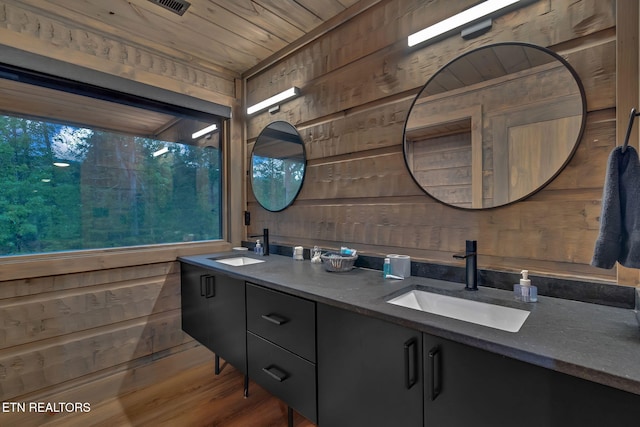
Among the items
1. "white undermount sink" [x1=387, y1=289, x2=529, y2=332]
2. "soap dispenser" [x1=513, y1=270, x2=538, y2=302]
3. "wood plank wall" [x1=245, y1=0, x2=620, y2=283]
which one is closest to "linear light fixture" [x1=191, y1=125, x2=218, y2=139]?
"wood plank wall" [x1=245, y1=0, x2=620, y2=283]

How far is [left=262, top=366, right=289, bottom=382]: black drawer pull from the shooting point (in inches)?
57.1

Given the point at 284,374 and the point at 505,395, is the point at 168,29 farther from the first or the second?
the point at 505,395

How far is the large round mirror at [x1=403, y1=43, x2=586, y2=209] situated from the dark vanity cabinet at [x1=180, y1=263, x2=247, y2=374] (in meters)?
1.25

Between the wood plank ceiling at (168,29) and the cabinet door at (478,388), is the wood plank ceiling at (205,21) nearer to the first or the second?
the wood plank ceiling at (168,29)

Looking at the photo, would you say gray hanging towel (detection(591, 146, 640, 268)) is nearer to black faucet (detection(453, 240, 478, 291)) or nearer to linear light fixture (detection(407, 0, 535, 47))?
black faucet (detection(453, 240, 478, 291))

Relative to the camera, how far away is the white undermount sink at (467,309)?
114cm

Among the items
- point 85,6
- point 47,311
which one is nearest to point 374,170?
point 85,6

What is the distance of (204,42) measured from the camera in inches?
89.2

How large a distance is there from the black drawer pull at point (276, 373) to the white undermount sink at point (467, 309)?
65 centimetres

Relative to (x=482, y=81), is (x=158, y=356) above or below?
below

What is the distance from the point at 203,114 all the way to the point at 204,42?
0.57 metres

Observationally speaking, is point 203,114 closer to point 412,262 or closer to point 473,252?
point 412,262

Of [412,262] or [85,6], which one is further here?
[85,6]

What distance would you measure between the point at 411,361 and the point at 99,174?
7.47 feet
